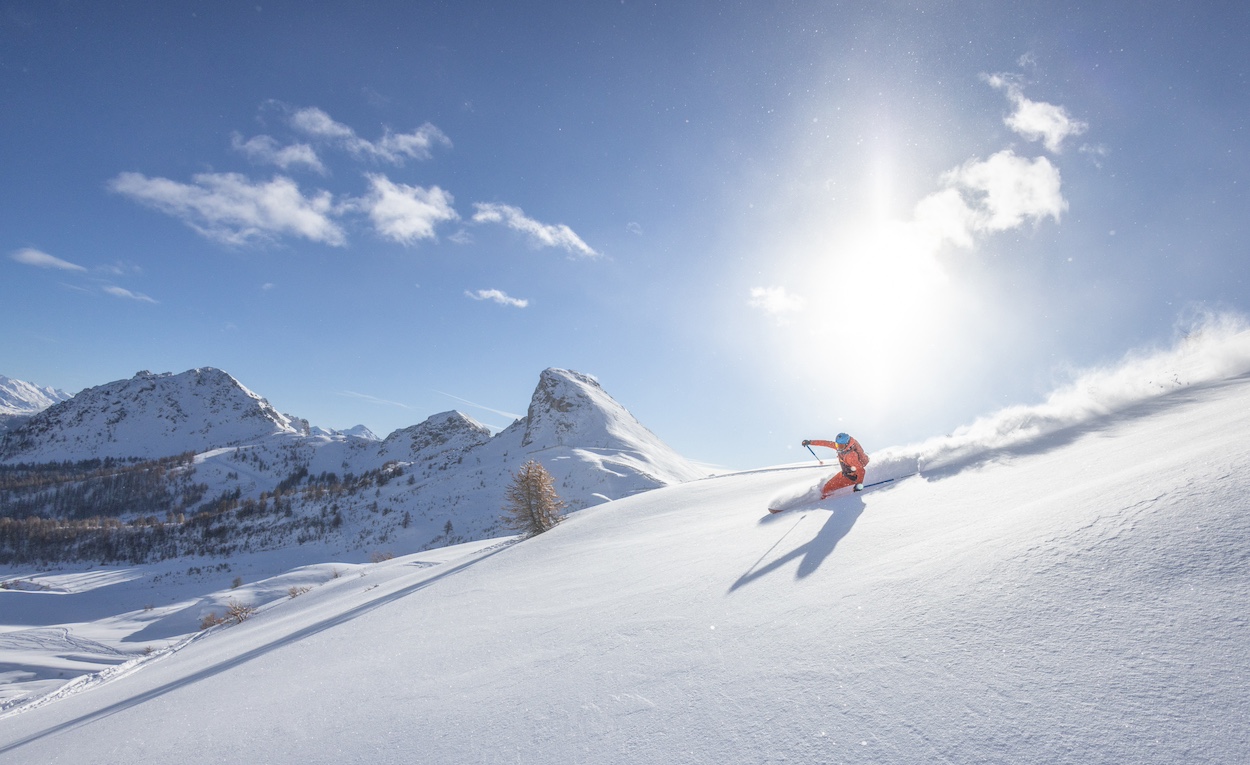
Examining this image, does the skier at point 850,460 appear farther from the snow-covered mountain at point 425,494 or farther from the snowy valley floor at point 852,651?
the snow-covered mountain at point 425,494

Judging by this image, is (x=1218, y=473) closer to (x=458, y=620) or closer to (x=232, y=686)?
(x=458, y=620)

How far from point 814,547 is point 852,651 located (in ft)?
9.63

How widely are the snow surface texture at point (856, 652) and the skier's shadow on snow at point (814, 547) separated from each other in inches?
1.7

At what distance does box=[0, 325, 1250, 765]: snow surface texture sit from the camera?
1.89 metres

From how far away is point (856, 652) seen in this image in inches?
106

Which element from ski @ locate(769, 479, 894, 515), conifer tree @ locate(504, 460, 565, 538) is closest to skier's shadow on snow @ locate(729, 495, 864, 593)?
ski @ locate(769, 479, 894, 515)

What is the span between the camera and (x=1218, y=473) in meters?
3.21

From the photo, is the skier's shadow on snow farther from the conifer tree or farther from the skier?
the conifer tree

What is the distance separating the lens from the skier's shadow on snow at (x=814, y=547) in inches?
191

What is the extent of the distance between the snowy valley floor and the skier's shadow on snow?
0.15 feet

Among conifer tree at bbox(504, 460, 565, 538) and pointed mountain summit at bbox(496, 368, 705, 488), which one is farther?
pointed mountain summit at bbox(496, 368, 705, 488)

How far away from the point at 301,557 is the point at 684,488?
158ft

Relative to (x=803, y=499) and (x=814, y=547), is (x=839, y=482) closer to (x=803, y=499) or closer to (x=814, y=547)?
(x=803, y=499)

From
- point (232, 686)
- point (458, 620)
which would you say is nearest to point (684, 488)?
point (458, 620)
